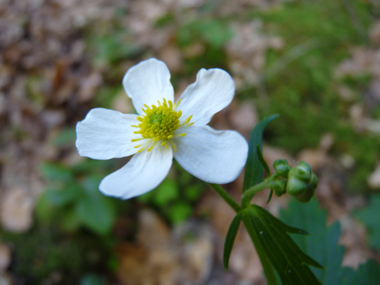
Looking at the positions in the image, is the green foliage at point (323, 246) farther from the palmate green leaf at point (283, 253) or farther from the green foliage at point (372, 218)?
the green foliage at point (372, 218)

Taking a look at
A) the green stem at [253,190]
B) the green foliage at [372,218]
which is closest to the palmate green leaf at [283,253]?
the green stem at [253,190]

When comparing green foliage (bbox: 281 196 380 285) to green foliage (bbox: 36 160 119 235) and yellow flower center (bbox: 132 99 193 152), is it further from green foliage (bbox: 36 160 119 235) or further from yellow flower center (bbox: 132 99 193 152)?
green foliage (bbox: 36 160 119 235)

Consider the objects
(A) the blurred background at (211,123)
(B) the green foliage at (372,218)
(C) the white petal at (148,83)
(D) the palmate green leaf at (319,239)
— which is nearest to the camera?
(C) the white petal at (148,83)

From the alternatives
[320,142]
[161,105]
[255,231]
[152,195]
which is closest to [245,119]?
[320,142]

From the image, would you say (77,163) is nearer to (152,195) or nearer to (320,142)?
(152,195)

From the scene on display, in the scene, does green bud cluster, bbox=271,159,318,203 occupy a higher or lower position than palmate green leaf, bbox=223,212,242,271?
higher

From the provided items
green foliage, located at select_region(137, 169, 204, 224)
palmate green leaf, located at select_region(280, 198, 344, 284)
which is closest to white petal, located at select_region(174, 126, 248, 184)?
palmate green leaf, located at select_region(280, 198, 344, 284)

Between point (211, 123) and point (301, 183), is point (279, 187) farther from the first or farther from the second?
point (211, 123)
